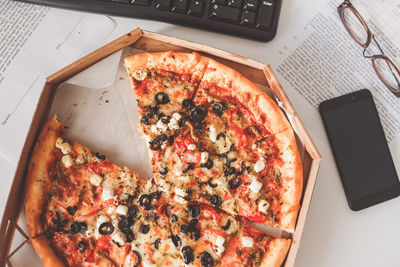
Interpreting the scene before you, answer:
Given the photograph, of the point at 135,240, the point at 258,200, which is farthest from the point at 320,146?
the point at 135,240

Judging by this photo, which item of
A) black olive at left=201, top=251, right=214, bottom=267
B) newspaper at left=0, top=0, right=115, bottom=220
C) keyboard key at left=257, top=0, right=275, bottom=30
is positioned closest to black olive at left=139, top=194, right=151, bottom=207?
black olive at left=201, top=251, right=214, bottom=267

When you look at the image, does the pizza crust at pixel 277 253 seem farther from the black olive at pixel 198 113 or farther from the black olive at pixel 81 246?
the black olive at pixel 81 246

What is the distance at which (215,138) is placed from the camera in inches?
63.9

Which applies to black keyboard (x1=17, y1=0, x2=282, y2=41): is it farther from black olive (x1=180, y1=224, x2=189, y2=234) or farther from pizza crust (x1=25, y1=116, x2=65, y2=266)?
black olive (x1=180, y1=224, x2=189, y2=234)

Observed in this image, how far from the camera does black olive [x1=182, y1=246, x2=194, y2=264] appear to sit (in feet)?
5.11

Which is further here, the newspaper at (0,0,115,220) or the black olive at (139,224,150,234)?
the newspaper at (0,0,115,220)

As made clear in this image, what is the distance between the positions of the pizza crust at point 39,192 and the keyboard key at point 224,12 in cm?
87

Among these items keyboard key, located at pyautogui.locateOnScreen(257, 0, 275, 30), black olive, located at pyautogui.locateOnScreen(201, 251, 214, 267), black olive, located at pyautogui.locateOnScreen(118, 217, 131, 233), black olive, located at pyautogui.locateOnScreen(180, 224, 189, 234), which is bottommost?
black olive, located at pyautogui.locateOnScreen(201, 251, 214, 267)

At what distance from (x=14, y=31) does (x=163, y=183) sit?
39.9 inches

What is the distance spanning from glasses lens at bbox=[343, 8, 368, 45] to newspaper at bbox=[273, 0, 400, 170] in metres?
0.03

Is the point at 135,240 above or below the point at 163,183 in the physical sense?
below

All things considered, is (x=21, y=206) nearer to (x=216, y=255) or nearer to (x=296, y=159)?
(x=216, y=255)

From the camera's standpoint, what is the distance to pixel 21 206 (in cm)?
159

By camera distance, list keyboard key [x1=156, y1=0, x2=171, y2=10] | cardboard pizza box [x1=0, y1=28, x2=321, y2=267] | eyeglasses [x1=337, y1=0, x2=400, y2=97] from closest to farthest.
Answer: cardboard pizza box [x1=0, y1=28, x2=321, y2=267] < keyboard key [x1=156, y1=0, x2=171, y2=10] < eyeglasses [x1=337, y1=0, x2=400, y2=97]
